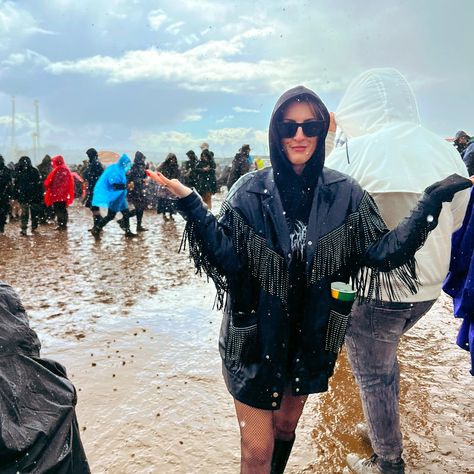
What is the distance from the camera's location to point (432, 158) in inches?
86.7

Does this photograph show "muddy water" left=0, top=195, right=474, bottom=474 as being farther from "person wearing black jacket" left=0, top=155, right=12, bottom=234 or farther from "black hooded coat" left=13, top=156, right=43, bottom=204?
"person wearing black jacket" left=0, top=155, right=12, bottom=234

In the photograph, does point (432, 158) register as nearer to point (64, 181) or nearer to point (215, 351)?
point (215, 351)

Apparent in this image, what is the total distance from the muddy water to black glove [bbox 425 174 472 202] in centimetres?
183

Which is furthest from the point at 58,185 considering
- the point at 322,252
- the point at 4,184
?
the point at 322,252

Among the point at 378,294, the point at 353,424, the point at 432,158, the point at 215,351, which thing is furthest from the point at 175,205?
the point at 215,351

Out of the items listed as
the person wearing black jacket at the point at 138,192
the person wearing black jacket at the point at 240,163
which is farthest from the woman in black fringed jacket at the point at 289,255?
the person wearing black jacket at the point at 240,163

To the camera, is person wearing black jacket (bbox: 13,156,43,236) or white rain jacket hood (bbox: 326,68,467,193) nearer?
white rain jacket hood (bbox: 326,68,467,193)

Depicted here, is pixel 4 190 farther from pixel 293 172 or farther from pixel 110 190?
pixel 293 172

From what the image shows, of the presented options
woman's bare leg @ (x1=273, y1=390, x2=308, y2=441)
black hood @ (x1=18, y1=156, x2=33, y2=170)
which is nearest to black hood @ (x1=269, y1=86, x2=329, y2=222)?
woman's bare leg @ (x1=273, y1=390, x2=308, y2=441)

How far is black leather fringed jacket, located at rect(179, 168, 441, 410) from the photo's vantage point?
191 centimetres

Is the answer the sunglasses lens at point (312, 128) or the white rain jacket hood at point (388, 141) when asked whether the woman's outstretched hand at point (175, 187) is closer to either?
the sunglasses lens at point (312, 128)

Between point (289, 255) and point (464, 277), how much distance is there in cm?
118

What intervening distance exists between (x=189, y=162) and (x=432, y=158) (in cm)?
1219

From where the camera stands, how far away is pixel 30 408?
1.64 m
